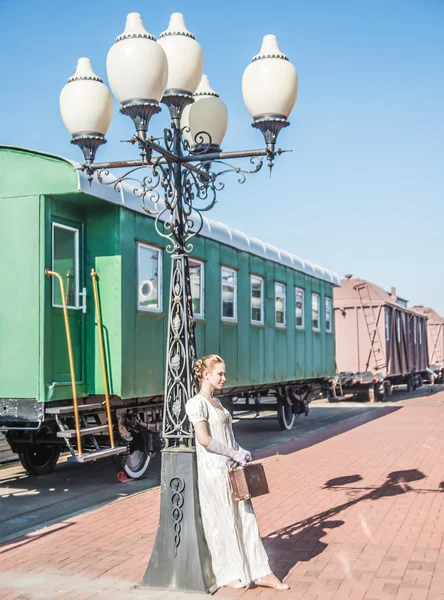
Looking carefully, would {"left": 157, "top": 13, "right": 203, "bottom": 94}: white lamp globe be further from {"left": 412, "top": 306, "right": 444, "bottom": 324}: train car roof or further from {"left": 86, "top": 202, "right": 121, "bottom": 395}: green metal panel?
{"left": 412, "top": 306, "right": 444, "bottom": 324}: train car roof

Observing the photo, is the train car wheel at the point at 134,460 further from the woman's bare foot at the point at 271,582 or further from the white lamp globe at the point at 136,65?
the white lamp globe at the point at 136,65

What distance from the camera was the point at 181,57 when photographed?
20.2 feet

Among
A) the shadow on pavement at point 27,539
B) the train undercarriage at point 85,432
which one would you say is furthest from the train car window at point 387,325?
the shadow on pavement at point 27,539

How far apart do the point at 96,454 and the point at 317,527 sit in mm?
2795

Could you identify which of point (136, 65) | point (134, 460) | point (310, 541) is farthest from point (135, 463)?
point (136, 65)

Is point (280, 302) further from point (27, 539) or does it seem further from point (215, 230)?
point (27, 539)

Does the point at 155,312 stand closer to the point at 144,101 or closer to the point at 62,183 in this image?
the point at 62,183

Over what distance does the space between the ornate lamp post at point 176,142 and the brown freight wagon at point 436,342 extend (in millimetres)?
33100

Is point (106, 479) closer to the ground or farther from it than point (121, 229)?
closer to the ground

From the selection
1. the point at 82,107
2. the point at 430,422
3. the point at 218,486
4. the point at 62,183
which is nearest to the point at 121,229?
the point at 62,183

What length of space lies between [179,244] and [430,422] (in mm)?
13601

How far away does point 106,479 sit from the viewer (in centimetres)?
1071

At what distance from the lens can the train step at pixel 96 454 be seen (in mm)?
8520

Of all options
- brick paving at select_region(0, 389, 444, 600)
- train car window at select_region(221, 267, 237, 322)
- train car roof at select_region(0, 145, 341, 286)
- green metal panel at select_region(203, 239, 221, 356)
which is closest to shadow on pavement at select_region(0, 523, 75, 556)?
brick paving at select_region(0, 389, 444, 600)
